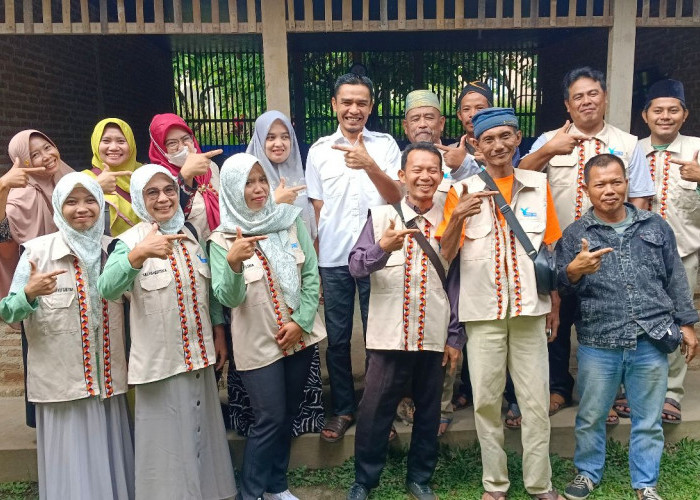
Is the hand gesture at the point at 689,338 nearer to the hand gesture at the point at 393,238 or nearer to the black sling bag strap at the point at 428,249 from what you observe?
the black sling bag strap at the point at 428,249

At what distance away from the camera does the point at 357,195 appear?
10.2 feet

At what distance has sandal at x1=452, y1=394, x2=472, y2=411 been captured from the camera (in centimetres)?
347

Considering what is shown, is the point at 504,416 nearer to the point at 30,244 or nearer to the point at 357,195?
the point at 357,195

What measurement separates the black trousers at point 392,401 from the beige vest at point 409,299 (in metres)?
0.09

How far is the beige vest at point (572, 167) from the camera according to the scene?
10.1ft

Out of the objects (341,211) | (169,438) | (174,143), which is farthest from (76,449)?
(341,211)

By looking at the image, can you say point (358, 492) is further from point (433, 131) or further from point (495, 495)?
point (433, 131)

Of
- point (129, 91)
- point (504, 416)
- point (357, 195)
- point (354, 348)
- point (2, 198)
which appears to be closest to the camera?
point (2, 198)

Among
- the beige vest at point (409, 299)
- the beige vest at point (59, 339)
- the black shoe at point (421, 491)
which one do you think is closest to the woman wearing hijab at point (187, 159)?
the beige vest at point (59, 339)

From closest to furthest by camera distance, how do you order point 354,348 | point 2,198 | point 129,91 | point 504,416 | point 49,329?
point 49,329 → point 2,198 → point 504,416 → point 354,348 → point 129,91

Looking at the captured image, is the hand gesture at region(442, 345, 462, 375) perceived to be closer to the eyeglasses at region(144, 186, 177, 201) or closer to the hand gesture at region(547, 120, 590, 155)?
the hand gesture at region(547, 120, 590, 155)

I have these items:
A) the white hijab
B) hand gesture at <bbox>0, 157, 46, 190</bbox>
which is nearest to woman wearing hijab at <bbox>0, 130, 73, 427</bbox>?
hand gesture at <bbox>0, 157, 46, 190</bbox>

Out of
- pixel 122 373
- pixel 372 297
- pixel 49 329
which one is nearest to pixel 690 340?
pixel 372 297

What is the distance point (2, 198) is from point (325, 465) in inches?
83.9
